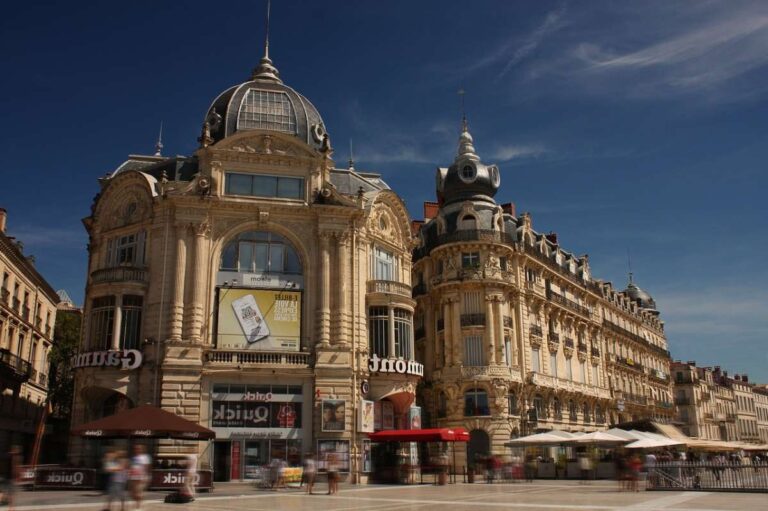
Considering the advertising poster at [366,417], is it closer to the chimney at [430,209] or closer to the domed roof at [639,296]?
the chimney at [430,209]

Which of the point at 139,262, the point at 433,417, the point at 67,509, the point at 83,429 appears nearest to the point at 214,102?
the point at 139,262

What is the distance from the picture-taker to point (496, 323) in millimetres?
46344

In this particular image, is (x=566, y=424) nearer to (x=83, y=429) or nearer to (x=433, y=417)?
(x=433, y=417)

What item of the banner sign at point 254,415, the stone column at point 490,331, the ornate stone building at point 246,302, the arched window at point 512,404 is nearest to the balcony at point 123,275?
the ornate stone building at point 246,302

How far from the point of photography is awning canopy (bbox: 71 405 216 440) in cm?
2548

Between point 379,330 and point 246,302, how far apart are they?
7.22 m

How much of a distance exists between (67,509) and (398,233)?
25.8 metres

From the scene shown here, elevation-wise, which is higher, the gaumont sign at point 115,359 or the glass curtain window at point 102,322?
the glass curtain window at point 102,322

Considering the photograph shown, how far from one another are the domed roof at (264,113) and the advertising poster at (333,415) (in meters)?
13.8

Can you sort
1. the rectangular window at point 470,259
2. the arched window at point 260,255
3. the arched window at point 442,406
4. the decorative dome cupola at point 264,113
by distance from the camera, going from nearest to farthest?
1. the arched window at point 260,255
2. the decorative dome cupola at point 264,113
3. the arched window at point 442,406
4. the rectangular window at point 470,259

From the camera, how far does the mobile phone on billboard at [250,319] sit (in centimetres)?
3453

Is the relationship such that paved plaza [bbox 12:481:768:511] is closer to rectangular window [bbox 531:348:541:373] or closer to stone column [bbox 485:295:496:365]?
stone column [bbox 485:295:496:365]

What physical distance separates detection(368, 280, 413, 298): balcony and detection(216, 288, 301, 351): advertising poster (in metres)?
4.41

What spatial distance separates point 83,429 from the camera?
84.5 feet
